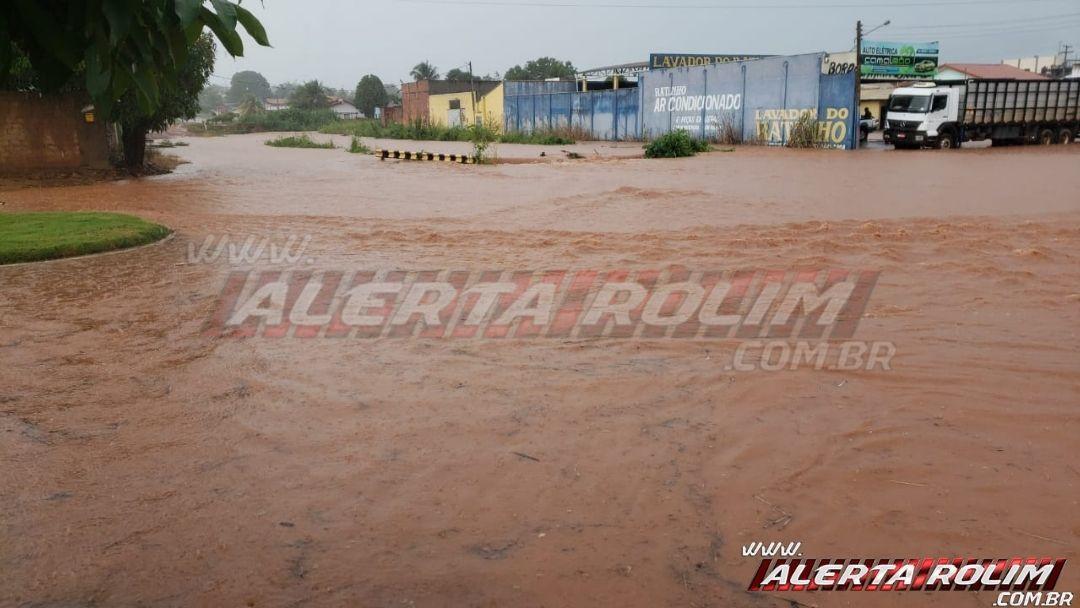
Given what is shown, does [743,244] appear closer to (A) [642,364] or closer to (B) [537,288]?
(B) [537,288]

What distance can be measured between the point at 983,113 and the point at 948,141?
6.90ft

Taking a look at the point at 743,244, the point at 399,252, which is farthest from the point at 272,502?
the point at 743,244

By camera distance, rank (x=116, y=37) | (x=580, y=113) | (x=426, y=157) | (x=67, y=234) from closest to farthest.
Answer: (x=116, y=37)
(x=67, y=234)
(x=426, y=157)
(x=580, y=113)

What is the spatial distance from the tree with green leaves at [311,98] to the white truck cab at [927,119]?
89.5 m

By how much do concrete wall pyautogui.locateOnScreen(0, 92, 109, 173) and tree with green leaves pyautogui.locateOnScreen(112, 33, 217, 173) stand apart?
3.33 feet

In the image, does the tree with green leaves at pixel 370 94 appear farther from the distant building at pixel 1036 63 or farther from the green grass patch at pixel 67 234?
the green grass patch at pixel 67 234

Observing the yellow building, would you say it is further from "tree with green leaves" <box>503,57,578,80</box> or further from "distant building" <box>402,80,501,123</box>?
"tree with green leaves" <box>503,57,578,80</box>

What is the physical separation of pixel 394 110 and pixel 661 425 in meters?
80.0

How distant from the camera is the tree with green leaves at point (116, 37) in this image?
7.47ft

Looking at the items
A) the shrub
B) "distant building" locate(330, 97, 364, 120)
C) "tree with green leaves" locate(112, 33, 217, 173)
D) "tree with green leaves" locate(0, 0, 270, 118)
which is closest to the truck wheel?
the shrub

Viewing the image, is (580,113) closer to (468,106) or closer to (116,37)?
(468,106)

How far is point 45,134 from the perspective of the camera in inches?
878

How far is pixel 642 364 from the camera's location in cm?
644

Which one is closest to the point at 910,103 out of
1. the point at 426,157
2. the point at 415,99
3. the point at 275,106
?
the point at 426,157
